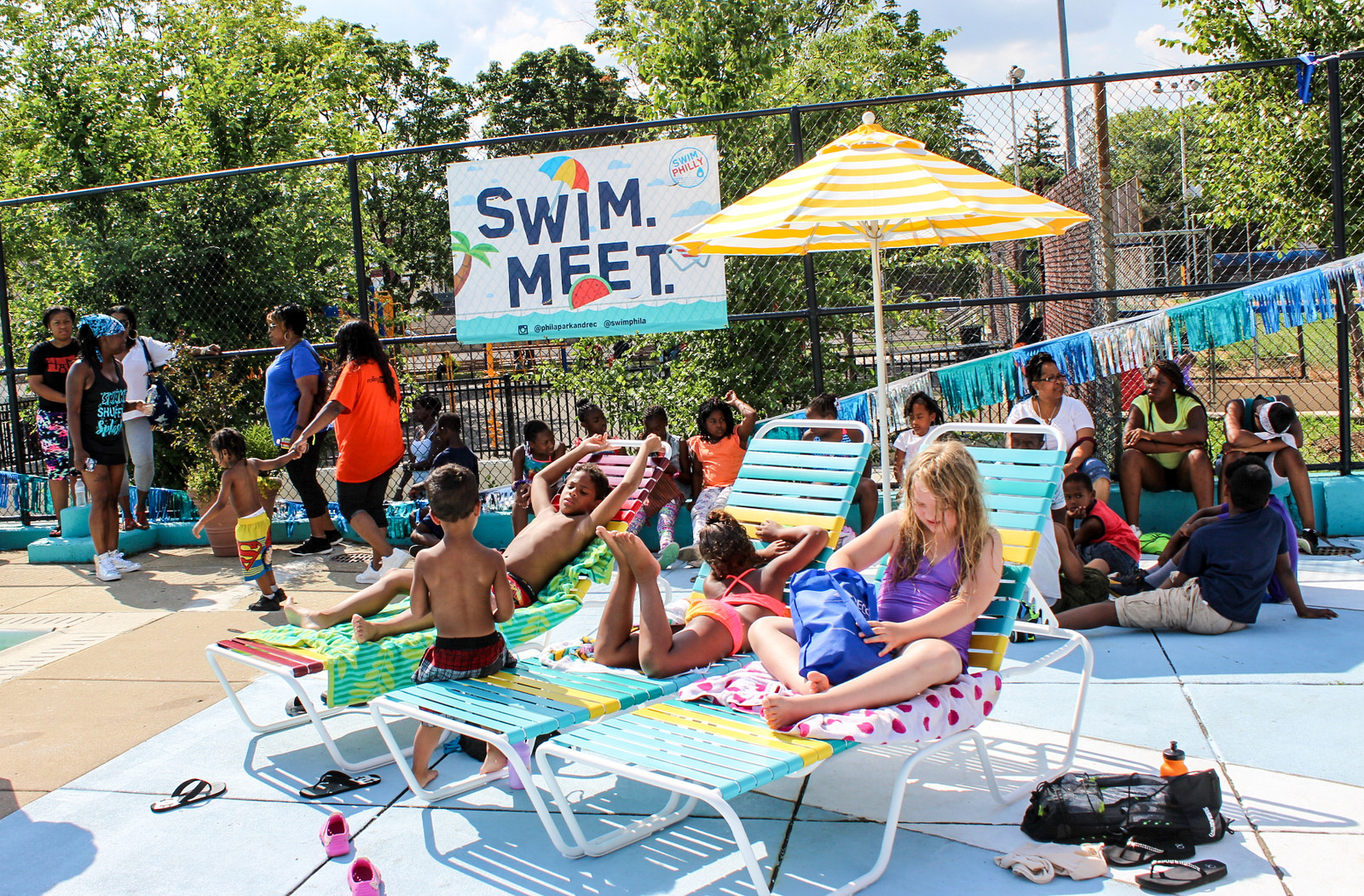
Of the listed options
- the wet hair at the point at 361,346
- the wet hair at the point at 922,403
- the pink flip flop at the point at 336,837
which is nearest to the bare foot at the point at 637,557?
the pink flip flop at the point at 336,837

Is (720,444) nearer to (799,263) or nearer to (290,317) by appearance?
(799,263)

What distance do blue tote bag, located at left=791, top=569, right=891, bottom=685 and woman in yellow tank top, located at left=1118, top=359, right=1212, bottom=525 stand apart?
4116 millimetres

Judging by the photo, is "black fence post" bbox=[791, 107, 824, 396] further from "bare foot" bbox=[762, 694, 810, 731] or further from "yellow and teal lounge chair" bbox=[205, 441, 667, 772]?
"bare foot" bbox=[762, 694, 810, 731]

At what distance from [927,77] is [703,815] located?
26.4m

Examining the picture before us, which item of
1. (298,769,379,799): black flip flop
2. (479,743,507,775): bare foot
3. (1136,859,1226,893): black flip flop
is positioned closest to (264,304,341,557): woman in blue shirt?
(298,769,379,799): black flip flop

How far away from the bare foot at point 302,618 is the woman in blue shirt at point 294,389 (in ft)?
8.50

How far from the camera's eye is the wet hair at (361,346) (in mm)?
7168

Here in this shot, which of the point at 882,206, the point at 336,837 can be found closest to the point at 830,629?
the point at 336,837

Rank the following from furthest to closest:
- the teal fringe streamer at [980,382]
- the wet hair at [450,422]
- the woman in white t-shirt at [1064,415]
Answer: the wet hair at [450,422], the teal fringe streamer at [980,382], the woman in white t-shirt at [1064,415]

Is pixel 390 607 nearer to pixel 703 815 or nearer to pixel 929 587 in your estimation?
pixel 703 815

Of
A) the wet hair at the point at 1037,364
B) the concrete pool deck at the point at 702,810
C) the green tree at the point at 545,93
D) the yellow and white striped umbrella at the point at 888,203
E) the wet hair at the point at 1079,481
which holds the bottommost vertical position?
the concrete pool deck at the point at 702,810

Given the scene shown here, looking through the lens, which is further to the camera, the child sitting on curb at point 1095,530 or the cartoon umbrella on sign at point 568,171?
the cartoon umbrella on sign at point 568,171

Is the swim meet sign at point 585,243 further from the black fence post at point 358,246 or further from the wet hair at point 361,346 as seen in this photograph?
the wet hair at point 361,346

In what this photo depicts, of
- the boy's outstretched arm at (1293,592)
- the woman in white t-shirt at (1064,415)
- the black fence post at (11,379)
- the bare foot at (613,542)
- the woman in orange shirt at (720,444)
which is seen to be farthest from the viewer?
the black fence post at (11,379)
